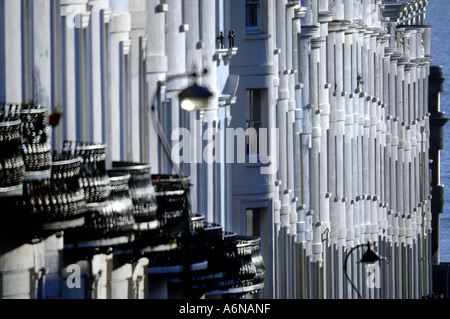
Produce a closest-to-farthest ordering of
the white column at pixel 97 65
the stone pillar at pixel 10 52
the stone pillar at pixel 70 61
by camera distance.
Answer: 1. the stone pillar at pixel 10 52
2. the stone pillar at pixel 70 61
3. the white column at pixel 97 65

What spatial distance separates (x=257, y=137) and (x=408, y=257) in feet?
153

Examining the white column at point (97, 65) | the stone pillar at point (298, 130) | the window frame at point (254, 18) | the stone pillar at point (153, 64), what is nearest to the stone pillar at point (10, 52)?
the white column at point (97, 65)

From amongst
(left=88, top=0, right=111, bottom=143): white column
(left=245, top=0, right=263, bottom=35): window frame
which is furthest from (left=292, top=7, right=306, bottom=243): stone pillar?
(left=88, top=0, right=111, bottom=143): white column

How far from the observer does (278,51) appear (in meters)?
59.0

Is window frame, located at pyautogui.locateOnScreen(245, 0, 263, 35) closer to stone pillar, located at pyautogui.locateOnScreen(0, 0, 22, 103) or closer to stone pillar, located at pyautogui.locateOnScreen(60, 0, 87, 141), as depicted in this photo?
stone pillar, located at pyautogui.locateOnScreen(60, 0, 87, 141)

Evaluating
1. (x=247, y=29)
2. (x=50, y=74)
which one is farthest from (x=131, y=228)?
(x=247, y=29)

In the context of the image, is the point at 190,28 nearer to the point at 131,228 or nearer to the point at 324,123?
the point at 131,228

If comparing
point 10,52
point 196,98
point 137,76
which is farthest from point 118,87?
point 196,98

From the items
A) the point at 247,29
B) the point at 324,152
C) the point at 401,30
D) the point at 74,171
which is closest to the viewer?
the point at 74,171

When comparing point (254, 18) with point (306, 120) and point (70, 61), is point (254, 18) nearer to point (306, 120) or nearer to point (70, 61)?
point (306, 120)

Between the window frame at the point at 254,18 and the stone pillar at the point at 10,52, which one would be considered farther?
the window frame at the point at 254,18

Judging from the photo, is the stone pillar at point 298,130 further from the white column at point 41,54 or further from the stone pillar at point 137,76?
the white column at point 41,54

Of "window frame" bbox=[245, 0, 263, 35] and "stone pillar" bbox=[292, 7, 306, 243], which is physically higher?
"window frame" bbox=[245, 0, 263, 35]

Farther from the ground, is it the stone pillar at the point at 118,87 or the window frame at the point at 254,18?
the window frame at the point at 254,18
